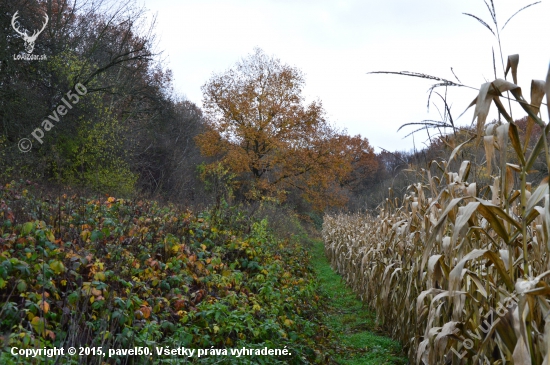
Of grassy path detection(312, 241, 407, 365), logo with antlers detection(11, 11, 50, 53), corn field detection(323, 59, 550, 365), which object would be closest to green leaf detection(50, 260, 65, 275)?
corn field detection(323, 59, 550, 365)

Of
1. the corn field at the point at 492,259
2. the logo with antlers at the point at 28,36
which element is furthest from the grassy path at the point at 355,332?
the logo with antlers at the point at 28,36

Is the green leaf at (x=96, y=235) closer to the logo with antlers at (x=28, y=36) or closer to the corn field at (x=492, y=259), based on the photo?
the corn field at (x=492, y=259)

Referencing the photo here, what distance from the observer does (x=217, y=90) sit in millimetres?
24328

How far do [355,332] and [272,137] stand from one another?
17.5 metres

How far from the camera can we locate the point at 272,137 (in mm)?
22953

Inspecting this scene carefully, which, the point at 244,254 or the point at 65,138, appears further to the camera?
the point at 65,138

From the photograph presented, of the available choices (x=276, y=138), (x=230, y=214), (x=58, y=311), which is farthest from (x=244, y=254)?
(x=276, y=138)

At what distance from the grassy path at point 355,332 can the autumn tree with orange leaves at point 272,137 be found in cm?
1345

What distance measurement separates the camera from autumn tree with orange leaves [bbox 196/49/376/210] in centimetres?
2288

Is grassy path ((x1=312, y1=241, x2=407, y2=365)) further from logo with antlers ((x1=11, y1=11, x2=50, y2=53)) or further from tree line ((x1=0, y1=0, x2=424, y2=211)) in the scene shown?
logo with antlers ((x1=11, y1=11, x2=50, y2=53))

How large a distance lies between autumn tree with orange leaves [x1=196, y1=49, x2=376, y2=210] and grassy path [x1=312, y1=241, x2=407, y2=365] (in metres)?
13.4

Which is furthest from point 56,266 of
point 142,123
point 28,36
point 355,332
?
point 142,123

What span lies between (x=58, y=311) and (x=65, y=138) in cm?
1157

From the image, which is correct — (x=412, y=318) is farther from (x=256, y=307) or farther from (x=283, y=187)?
(x=283, y=187)
